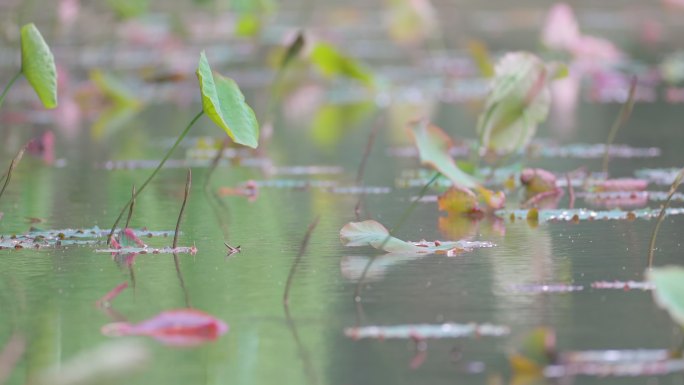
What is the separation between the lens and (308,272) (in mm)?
3641

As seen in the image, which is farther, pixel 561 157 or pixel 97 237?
pixel 561 157

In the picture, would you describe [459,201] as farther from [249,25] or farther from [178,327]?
[249,25]

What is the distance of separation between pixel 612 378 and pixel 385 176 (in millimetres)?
3405

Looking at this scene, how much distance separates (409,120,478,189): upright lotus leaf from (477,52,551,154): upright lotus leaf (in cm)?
63

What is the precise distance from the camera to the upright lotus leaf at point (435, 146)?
4.25 metres

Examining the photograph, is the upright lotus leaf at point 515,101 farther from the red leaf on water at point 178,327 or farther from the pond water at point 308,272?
the red leaf on water at point 178,327

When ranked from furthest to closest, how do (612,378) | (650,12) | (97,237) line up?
(650,12)
(97,237)
(612,378)

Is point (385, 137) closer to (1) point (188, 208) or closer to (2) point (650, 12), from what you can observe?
(1) point (188, 208)

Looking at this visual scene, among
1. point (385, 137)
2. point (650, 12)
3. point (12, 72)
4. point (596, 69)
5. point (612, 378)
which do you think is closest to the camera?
point (612, 378)

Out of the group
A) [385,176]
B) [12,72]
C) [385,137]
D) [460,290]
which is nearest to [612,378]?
[460,290]

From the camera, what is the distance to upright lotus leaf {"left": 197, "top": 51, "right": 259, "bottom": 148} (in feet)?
12.3

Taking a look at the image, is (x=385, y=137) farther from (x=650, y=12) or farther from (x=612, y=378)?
(x=650, y=12)

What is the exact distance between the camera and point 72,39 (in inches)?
571

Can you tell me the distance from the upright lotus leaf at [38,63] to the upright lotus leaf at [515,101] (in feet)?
4.70
